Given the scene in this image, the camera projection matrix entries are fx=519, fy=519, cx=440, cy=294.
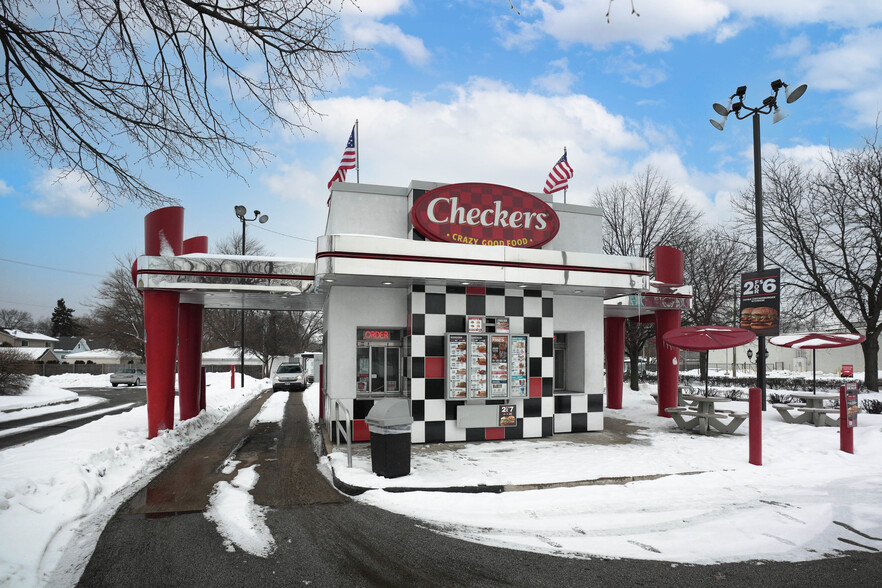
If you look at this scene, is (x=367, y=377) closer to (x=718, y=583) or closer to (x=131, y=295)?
(x=718, y=583)

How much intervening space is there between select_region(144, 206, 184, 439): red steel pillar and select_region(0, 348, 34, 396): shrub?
16.9m

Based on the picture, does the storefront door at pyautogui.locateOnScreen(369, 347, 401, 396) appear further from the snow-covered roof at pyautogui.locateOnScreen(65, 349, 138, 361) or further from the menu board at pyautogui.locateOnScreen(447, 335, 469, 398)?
the snow-covered roof at pyautogui.locateOnScreen(65, 349, 138, 361)

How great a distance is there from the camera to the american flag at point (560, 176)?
13.6 metres

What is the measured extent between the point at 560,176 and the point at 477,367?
20.2ft

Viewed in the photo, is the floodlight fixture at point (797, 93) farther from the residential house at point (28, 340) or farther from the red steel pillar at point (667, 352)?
the residential house at point (28, 340)

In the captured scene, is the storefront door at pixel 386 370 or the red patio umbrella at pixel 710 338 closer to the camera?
the storefront door at pixel 386 370

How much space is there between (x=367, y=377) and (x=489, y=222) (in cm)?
414

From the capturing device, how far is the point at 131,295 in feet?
141

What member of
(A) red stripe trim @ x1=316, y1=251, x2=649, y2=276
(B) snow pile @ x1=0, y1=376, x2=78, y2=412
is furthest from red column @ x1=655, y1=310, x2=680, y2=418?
(B) snow pile @ x1=0, y1=376, x2=78, y2=412

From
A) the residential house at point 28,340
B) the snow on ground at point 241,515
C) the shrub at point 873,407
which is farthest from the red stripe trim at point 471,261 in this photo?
the residential house at point 28,340

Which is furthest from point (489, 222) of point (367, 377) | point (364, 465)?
point (364, 465)

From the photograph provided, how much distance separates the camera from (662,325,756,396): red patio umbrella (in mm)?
11266

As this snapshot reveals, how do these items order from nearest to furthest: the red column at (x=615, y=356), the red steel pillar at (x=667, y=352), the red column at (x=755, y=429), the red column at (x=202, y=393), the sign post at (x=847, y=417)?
the red column at (x=755, y=429) → the sign post at (x=847, y=417) → the red steel pillar at (x=667, y=352) → the red column at (x=202, y=393) → the red column at (x=615, y=356)

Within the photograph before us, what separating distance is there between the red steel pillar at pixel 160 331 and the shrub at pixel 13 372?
55.3 feet
